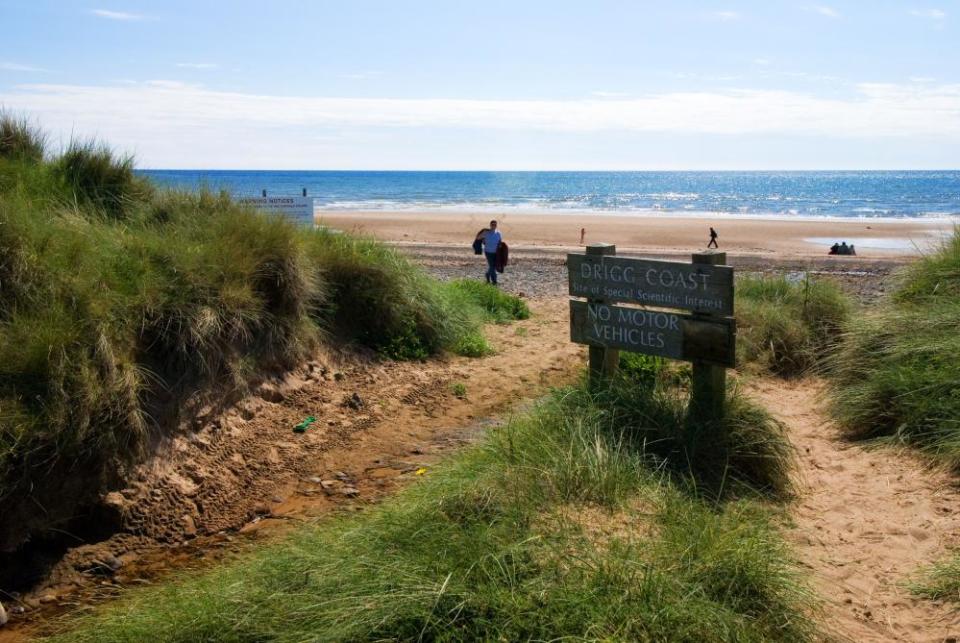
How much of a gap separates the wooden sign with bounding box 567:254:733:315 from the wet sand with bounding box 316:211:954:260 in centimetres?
2064

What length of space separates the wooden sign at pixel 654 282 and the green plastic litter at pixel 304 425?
2.76m

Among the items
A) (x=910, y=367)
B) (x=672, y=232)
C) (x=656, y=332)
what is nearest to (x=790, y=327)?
(x=910, y=367)

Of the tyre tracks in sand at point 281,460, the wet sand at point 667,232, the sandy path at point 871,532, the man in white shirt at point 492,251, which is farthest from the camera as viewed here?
the wet sand at point 667,232

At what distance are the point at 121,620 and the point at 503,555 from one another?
80.5 inches

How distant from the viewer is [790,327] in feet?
34.0

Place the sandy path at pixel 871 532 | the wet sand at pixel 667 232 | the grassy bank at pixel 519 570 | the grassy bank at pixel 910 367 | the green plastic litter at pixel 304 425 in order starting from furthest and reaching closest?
the wet sand at pixel 667 232, the green plastic litter at pixel 304 425, the grassy bank at pixel 910 367, the sandy path at pixel 871 532, the grassy bank at pixel 519 570

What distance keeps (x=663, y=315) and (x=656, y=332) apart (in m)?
0.18

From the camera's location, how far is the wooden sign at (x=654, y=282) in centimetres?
673

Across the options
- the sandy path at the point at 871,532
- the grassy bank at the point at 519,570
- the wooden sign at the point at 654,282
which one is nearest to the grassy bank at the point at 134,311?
the grassy bank at the point at 519,570

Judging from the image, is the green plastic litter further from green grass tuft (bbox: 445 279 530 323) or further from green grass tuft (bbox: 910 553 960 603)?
green grass tuft (bbox: 910 553 960 603)

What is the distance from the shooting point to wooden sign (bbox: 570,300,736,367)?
6.75 metres

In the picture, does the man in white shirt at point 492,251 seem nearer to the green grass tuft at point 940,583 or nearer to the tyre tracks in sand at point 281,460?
the tyre tracks in sand at point 281,460

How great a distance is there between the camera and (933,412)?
23.1 ft

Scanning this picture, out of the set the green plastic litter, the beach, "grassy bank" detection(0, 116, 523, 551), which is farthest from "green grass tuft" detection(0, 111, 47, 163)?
the beach
